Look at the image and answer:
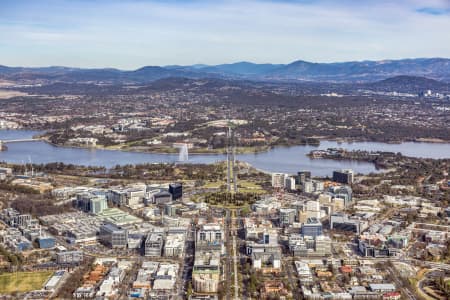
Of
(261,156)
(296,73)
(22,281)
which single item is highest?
(296,73)

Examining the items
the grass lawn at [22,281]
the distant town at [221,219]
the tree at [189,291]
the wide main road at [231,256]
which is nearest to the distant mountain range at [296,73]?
the distant town at [221,219]

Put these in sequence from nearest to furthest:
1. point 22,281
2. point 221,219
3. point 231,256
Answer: point 22,281
point 231,256
point 221,219

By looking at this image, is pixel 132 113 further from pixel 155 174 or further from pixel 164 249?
pixel 164 249

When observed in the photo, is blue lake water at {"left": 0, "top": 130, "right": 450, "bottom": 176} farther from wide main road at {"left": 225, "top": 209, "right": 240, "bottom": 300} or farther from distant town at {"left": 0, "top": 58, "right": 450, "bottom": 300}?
wide main road at {"left": 225, "top": 209, "right": 240, "bottom": 300}

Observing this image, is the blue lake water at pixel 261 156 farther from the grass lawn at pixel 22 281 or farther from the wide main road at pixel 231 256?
the grass lawn at pixel 22 281

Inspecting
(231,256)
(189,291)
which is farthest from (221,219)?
(189,291)

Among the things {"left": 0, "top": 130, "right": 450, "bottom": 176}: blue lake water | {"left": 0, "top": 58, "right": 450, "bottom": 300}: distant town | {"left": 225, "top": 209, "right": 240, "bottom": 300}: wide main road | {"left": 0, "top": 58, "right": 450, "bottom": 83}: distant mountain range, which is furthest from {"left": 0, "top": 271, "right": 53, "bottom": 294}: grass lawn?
{"left": 0, "top": 58, "right": 450, "bottom": 83}: distant mountain range

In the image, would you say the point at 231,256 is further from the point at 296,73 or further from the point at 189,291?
the point at 296,73
